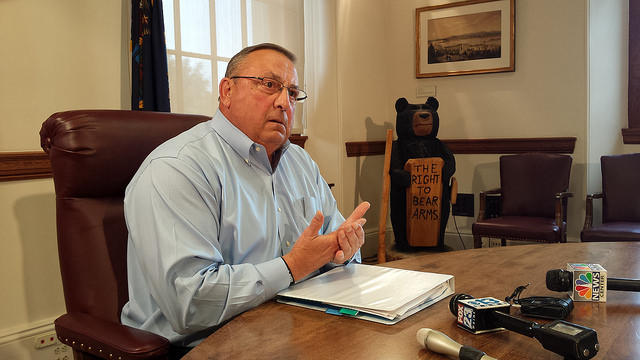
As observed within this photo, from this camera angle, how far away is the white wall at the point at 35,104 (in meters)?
→ 2.13

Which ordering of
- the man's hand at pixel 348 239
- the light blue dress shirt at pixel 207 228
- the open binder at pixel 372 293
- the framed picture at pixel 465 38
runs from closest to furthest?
the open binder at pixel 372 293, the light blue dress shirt at pixel 207 228, the man's hand at pixel 348 239, the framed picture at pixel 465 38

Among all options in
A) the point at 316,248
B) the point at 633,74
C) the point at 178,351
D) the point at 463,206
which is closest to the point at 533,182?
the point at 463,206

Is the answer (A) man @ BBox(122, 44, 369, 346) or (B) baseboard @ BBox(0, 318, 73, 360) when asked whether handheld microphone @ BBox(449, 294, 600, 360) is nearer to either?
(A) man @ BBox(122, 44, 369, 346)

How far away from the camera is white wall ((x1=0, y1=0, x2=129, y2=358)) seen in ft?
7.00

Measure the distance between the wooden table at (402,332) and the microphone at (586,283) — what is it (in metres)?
0.02

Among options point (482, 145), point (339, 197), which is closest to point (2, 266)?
point (339, 197)

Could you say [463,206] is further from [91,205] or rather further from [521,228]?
[91,205]

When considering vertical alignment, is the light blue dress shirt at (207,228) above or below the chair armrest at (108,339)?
above

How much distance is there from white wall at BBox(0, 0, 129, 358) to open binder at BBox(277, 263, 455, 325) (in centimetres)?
160

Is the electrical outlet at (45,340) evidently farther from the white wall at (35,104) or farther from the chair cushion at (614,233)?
the chair cushion at (614,233)

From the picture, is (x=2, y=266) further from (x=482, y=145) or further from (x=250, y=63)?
(x=482, y=145)

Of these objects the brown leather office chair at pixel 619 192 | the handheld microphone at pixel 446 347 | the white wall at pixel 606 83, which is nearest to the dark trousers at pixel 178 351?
the handheld microphone at pixel 446 347

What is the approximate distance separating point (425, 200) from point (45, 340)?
2.57 m

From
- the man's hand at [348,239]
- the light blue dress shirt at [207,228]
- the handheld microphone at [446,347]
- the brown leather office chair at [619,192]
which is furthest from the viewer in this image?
the brown leather office chair at [619,192]
